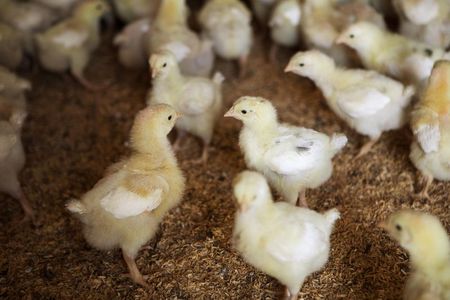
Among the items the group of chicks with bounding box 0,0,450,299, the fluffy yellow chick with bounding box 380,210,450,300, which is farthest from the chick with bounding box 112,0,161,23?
the fluffy yellow chick with bounding box 380,210,450,300

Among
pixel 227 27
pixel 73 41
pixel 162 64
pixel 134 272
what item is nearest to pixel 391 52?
pixel 227 27

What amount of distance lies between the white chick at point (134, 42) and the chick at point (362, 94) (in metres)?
1.29

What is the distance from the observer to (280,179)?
2.78 metres

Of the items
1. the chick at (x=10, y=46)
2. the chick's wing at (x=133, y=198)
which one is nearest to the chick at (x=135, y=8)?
the chick at (x=10, y=46)

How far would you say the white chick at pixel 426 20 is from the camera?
345 centimetres

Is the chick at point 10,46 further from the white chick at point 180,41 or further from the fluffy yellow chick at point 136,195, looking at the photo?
the fluffy yellow chick at point 136,195

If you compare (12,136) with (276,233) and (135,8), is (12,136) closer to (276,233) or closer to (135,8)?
(276,233)

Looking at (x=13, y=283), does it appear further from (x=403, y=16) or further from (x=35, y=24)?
(x=403, y=16)

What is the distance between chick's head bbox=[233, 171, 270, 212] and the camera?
2229mm

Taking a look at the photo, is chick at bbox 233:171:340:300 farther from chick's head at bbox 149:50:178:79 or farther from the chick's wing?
chick's head at bbox 149:50:178:79

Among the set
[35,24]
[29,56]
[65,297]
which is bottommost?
[65,297]

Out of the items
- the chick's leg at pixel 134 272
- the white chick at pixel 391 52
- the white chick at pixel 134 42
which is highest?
the white chick at pixel 391 52

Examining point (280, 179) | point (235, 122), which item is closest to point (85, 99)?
point (235, 122)

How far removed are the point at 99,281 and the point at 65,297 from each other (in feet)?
0.60
